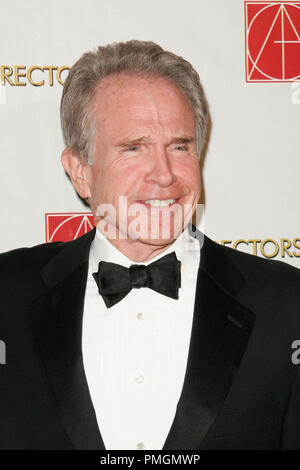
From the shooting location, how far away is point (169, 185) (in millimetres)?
1669

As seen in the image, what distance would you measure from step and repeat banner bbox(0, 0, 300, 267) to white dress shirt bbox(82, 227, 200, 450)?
0.48 m

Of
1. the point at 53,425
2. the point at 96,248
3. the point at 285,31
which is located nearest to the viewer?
the point at 53,425

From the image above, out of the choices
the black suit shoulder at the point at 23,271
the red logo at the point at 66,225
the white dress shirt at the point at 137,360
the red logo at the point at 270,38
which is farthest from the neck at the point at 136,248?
the red logo at the point at 270,38

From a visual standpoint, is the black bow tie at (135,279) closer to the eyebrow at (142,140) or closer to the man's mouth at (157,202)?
the man's mouth at (157,202)

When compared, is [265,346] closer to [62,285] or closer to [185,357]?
[185,357]

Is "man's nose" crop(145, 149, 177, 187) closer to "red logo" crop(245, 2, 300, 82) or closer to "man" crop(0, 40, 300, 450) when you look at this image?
"man" crop(0, 40, 300, 450)

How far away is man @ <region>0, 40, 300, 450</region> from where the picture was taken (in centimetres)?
160

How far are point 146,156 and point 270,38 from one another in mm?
799

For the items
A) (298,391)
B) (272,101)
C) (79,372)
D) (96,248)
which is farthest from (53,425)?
Result: (272,101)

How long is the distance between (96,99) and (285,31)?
81 centimetres

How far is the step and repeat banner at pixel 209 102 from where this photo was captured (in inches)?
83.3

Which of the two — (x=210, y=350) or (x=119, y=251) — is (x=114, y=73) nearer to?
(x=119, y=251)

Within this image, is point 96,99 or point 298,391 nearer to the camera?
point 298,391

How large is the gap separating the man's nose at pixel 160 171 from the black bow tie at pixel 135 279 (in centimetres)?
23
